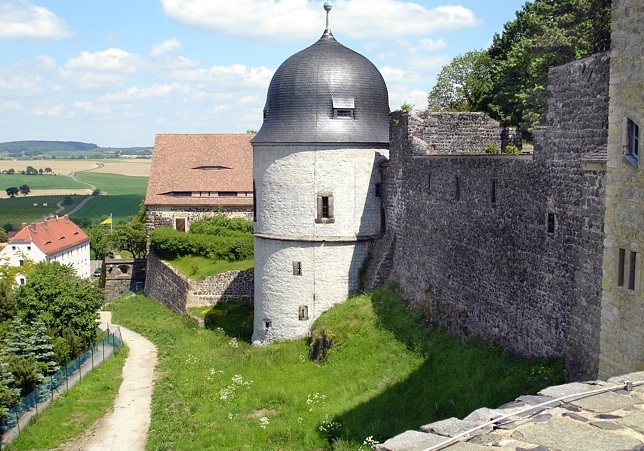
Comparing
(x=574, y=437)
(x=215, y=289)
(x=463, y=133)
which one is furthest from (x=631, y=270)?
(x=215, y=289)

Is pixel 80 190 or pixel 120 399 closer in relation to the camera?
pixel 120 399

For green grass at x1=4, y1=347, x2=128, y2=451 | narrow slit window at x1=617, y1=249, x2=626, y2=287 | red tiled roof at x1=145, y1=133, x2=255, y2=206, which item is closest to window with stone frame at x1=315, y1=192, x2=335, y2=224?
green grass at x1=4, y1=347, x2=128, y2=451

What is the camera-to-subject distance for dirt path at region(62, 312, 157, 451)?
19.8m

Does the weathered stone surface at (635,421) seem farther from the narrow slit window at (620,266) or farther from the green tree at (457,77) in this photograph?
the green tree at (457,77)

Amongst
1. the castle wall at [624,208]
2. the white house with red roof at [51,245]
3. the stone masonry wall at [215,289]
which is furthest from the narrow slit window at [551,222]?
the white house with red roof at [51,245]

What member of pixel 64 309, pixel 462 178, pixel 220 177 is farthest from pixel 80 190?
pixel 462 178

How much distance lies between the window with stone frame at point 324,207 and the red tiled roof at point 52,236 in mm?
42129

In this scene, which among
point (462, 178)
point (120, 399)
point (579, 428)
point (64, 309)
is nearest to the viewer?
point (579, 428)

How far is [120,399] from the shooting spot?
2378 cm

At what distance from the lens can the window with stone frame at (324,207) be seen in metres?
26.4

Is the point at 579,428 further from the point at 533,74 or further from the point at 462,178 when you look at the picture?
the point at 533,74

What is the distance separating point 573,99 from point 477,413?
317 inches

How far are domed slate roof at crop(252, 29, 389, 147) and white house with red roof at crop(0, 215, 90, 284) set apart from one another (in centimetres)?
3320

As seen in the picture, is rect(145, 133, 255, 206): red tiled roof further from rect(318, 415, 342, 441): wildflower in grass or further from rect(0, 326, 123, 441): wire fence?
rect(318, 415, 342, 441): wildflower in grass
